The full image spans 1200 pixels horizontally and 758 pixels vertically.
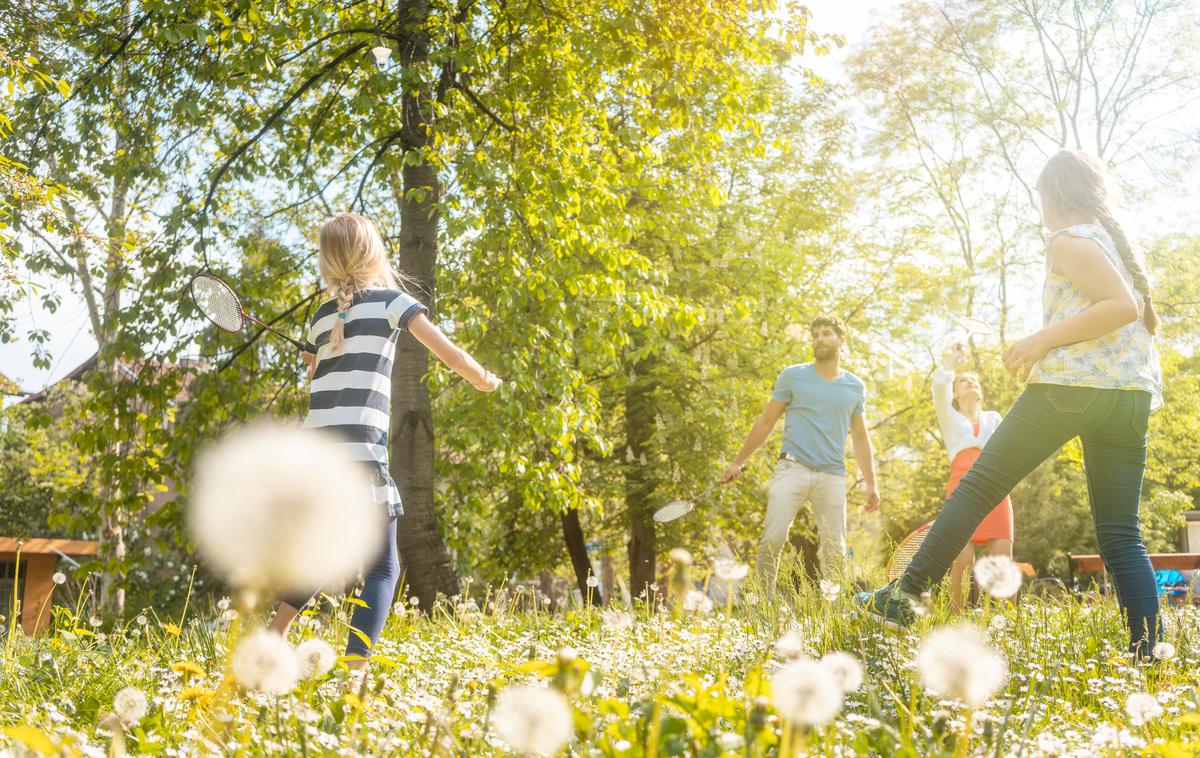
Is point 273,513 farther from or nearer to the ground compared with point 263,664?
farther from the ground

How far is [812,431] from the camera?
6.13 metres

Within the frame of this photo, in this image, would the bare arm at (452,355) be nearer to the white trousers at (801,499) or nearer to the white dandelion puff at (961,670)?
the white dandelion puff at (961,670)

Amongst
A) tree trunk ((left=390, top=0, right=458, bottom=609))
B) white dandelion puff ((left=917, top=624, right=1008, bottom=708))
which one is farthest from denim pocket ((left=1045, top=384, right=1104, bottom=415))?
tree trunk ((left=390, top=0, right=458, bottom=609))

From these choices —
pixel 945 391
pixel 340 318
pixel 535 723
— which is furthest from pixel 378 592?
pixel 945 391

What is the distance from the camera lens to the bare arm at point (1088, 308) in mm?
3520

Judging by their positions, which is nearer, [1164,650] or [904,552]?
[1164,650]

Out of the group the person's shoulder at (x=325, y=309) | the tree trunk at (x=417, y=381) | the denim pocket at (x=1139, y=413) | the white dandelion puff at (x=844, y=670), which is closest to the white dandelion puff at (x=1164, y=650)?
the denim pocket at (x=1139, y=413)

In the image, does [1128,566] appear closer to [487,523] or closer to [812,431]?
[812,431]

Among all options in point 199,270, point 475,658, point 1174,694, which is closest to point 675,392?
point 199,270

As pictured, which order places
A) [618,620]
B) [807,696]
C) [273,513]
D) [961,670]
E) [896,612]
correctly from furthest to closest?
[896,612] → [618,620] → [961,670] → [807,696] → [273,513]

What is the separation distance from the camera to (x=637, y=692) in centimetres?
270

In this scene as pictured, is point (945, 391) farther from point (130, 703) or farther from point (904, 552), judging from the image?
point (130, 703)

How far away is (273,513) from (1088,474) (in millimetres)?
3525

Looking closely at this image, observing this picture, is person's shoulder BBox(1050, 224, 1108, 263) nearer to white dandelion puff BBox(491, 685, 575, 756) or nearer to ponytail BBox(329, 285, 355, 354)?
ponytail BBox(329, 285, 355, 354)
